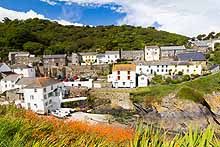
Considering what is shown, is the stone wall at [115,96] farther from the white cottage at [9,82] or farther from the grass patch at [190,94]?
the white cottage at [9,82]

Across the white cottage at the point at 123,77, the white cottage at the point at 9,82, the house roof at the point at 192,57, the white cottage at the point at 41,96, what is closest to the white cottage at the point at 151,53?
the house roof at the point at 192,57

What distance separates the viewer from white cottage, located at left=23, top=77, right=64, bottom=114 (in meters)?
41.4

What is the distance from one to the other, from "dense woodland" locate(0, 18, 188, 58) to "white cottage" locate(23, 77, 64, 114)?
103 ft

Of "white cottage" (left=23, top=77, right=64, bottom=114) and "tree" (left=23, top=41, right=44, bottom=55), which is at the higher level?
"tree" (left=23, top=41, right=44, bottom=55)

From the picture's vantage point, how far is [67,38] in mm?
A: 96562

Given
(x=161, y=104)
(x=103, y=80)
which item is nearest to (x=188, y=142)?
(x=161, y=104)

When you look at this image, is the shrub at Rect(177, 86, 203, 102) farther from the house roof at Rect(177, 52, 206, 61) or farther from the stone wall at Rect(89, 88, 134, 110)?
the house roof at Rect(177, 52, 206, 61)

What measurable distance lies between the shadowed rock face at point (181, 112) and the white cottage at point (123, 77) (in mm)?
10789

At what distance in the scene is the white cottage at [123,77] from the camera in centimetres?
5403

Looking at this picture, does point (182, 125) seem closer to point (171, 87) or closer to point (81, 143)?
point (171, 87)

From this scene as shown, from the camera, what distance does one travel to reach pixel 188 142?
4.55 metres

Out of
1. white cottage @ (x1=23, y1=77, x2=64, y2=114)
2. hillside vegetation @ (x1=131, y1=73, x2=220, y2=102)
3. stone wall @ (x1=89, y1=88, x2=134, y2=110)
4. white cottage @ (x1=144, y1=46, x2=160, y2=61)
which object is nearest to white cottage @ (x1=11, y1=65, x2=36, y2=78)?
stone wall @ (x1=89, y1=88, x2=134, y2=110)

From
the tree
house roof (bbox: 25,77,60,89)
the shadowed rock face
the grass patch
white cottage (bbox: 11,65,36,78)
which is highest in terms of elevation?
the tree

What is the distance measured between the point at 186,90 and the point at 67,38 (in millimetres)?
58334
